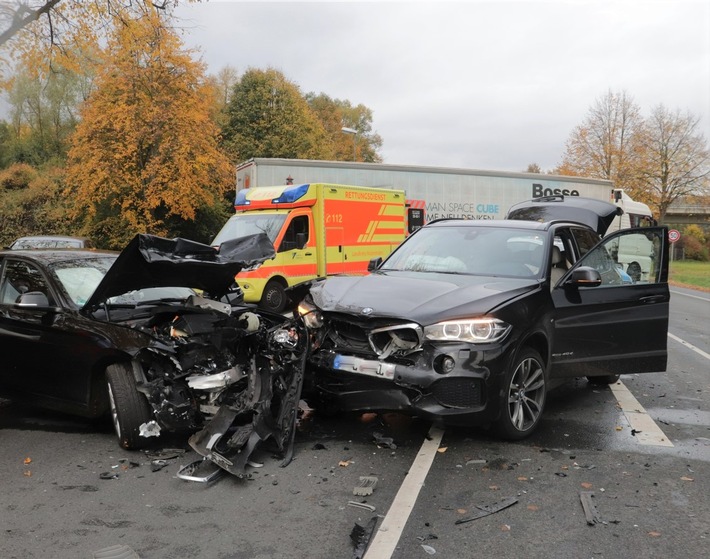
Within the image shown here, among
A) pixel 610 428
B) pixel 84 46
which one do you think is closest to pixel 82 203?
pixel 84 46

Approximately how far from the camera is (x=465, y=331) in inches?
176

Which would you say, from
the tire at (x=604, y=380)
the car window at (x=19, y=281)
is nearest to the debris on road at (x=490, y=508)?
the tire at (x=604, y=380)

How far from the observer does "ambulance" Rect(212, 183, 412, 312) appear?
13461 millimetres

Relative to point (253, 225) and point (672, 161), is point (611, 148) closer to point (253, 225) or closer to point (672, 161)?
point (672, 161)

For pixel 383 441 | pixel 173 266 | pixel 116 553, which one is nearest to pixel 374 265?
pixel 383 441

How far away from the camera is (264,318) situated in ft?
17.7

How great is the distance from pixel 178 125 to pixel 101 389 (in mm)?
23516

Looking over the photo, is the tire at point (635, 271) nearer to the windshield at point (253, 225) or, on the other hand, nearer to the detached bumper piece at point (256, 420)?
the detached bumper piece at point (256, 420)

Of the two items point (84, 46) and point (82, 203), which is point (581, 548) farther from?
point (82, 203)

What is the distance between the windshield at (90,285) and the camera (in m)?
5.20

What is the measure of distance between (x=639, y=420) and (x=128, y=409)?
14.4 ft

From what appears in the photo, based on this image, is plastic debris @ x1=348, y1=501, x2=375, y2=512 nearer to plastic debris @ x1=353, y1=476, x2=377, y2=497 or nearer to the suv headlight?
plastic debris @ x1=353, y1=476, x2=377, y2=497

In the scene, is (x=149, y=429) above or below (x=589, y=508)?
above

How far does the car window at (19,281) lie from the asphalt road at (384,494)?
1149 mm
